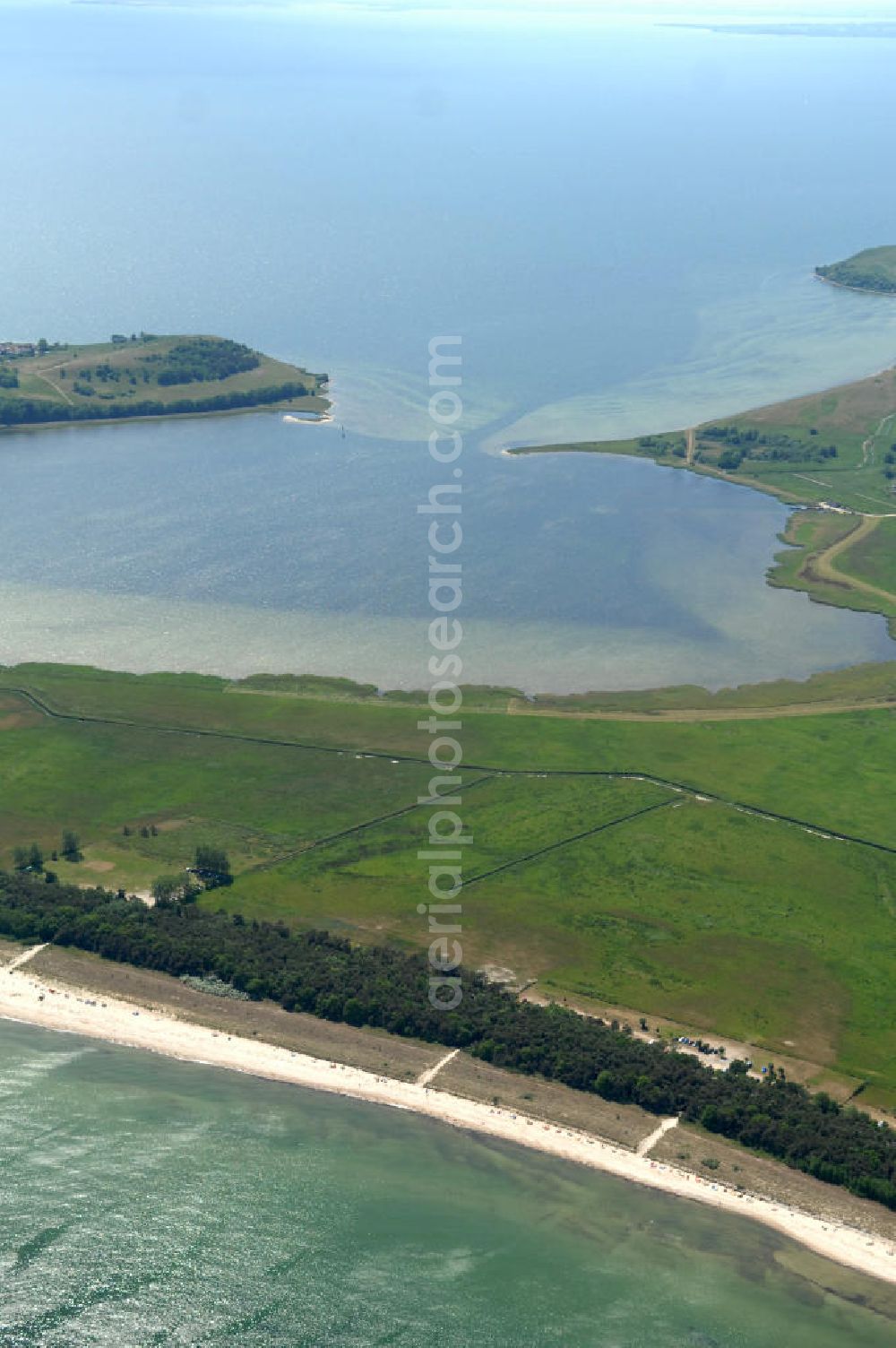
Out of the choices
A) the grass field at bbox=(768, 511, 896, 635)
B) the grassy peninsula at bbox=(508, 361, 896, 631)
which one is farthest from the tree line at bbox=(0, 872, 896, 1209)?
the grassy peninsula at bbox=(508, 361, 896, 631)

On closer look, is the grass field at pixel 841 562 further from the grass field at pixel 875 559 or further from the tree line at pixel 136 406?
the tree line at pixel 136 406

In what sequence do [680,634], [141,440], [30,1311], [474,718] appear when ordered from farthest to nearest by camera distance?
[141,440] → [680,634] → [474,718] → [30,1311]

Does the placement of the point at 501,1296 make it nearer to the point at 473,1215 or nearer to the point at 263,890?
the point at 473,1215

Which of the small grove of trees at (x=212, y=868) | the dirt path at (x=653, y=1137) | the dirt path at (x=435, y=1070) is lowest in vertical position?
the dirt path at (x=653, y=1137)

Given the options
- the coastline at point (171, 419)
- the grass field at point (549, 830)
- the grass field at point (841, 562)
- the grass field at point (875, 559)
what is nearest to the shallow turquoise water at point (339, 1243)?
the grass field at point (549, 830)

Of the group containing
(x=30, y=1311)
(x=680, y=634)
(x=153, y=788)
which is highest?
(x=680, y=634)

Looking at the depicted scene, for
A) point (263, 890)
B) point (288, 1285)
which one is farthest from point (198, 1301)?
point (263, 890)
